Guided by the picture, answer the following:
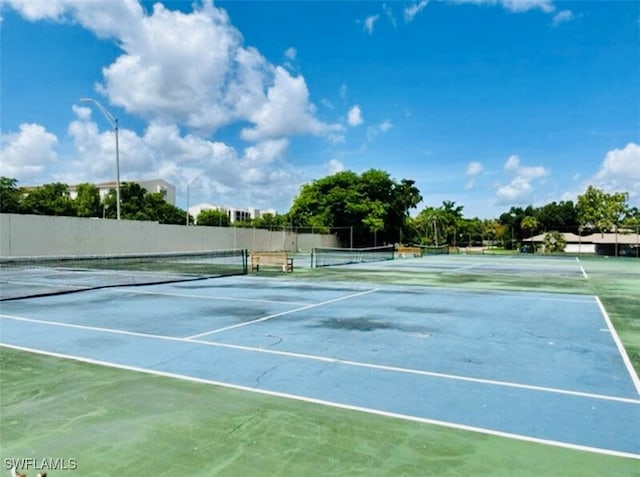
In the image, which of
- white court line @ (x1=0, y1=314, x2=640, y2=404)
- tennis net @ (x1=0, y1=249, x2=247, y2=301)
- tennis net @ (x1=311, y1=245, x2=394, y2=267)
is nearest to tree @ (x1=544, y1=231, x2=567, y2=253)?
tennis net @ (x1=311, y1=245, x2=394, y2=267)

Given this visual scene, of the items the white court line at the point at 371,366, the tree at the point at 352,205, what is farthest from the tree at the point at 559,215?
the white court line at the point at 371,366

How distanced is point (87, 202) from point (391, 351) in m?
60.8

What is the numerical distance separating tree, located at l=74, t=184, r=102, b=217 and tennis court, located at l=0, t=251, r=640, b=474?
50.9 metres

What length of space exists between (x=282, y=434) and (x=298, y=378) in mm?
1751

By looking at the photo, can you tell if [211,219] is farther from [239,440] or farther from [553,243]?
[239,440]

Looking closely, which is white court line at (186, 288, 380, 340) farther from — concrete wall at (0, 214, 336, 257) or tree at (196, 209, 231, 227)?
tree at (196, 209, 231, 227)

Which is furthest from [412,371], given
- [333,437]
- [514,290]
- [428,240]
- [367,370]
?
[428,240]

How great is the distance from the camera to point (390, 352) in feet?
24.8

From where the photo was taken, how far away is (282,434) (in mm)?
4336

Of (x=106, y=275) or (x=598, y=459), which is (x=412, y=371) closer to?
(x=598, y=459)

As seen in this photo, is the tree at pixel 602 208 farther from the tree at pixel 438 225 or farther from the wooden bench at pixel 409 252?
the wooden bench at pixel 409 252

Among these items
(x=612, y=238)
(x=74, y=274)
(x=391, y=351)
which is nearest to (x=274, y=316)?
(x=391, y=351)

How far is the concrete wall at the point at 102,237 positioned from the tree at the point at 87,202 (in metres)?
27.2

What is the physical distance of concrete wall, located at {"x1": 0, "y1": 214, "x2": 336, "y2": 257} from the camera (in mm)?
26203
